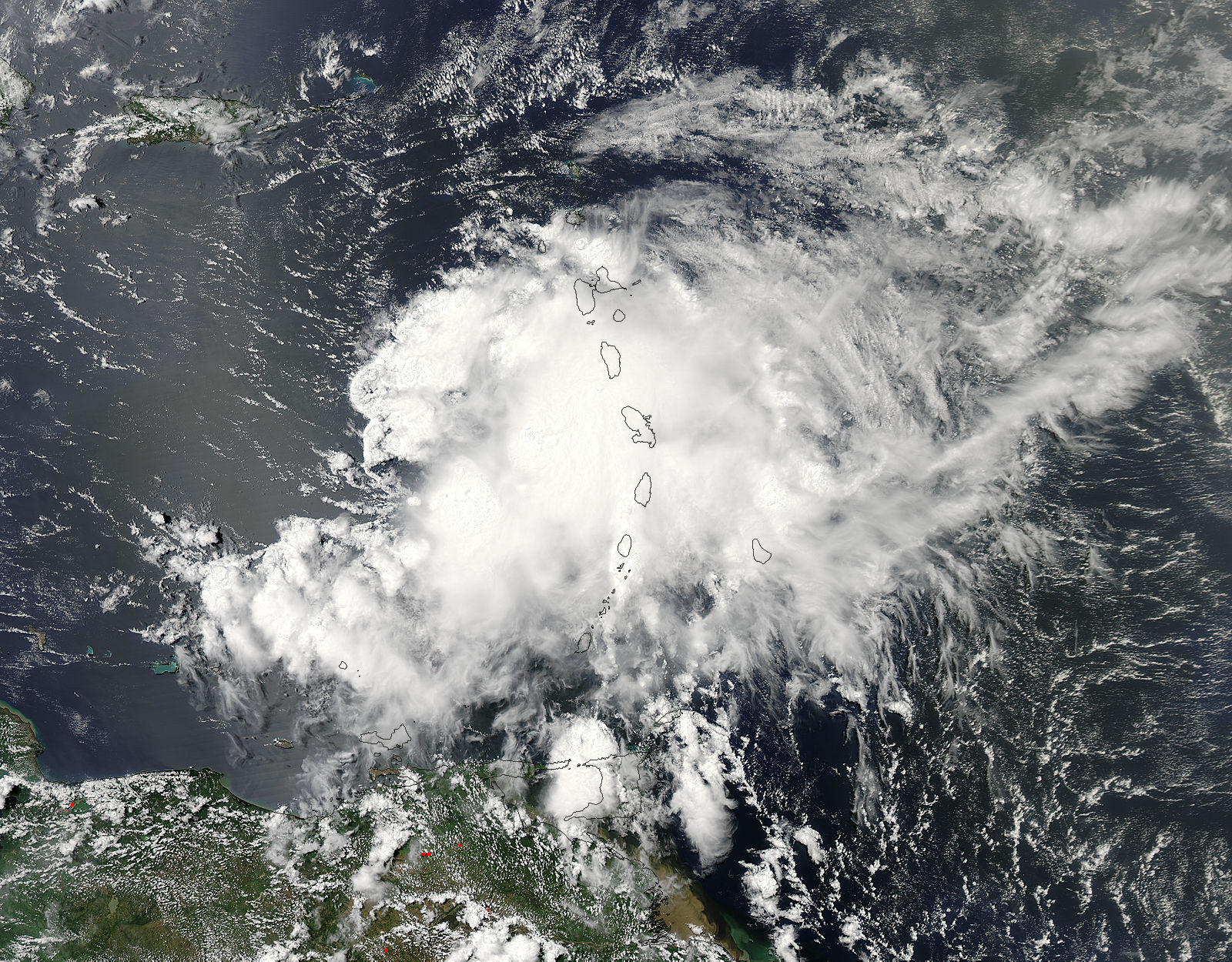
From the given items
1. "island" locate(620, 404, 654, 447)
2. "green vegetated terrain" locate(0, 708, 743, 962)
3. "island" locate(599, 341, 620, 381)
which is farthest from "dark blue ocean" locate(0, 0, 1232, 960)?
"island" locate(620, 404, 654, 447)

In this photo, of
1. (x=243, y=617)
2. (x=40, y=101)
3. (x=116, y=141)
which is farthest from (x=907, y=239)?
(x=40, y=101)

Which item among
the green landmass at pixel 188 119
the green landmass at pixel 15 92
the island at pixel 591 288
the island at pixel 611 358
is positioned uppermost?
the green landmass at pixel 15 92

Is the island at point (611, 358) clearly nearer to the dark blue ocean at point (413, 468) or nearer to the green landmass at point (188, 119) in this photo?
the dark blue ocean at point (413, 468)

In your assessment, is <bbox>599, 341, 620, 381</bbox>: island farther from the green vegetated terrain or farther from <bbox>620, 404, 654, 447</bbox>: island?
the green vegetated terrain

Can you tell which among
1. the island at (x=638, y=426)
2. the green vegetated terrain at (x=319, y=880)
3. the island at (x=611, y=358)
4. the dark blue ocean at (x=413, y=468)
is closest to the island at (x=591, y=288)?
the island at (x=611, y=358)

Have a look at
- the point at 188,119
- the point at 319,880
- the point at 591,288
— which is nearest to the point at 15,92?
the point at 188,119

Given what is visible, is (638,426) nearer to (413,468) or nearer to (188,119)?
(413,468)

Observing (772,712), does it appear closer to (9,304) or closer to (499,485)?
(499,485)
